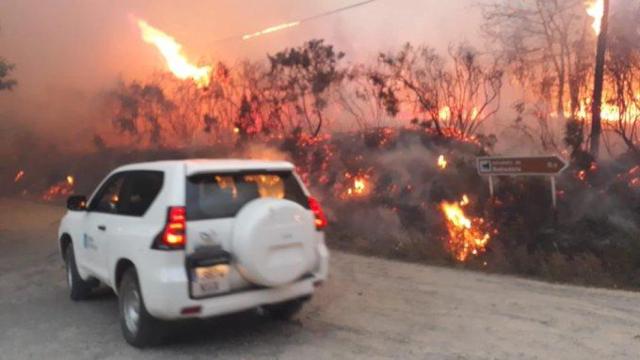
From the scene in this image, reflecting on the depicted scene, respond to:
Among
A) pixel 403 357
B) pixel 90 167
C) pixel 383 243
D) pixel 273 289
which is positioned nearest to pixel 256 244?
pixel 273 289

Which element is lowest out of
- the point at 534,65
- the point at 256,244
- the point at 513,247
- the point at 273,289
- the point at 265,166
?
the point at 513,247

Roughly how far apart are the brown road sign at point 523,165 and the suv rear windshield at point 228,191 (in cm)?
667

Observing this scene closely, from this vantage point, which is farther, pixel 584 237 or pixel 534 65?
pixel 534 65

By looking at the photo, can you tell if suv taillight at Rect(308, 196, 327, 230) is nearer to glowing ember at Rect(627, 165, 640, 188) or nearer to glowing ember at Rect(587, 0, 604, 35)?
glowing ember at Rect(627, 165, 640, 188)

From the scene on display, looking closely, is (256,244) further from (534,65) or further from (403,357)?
(534,65)

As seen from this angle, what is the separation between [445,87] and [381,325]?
42.4 ft

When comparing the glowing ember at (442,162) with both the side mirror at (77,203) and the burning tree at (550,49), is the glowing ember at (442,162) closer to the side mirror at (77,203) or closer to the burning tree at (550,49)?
the burning tree at (550,49)

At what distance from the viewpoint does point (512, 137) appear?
16.8 metres

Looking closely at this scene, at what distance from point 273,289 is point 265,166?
1026 mm

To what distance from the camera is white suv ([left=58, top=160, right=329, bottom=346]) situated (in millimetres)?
4664

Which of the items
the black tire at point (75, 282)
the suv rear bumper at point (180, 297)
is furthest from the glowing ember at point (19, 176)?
the suv rear bumper at point (180, 297)

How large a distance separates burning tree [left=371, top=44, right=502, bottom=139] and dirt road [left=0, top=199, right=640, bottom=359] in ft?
32.3

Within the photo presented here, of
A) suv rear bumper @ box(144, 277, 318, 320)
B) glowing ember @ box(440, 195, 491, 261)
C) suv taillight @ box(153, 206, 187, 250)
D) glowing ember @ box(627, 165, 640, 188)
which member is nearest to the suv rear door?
suv taillight @ box(153, 206, 187, 250)

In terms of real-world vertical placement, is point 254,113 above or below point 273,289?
above
